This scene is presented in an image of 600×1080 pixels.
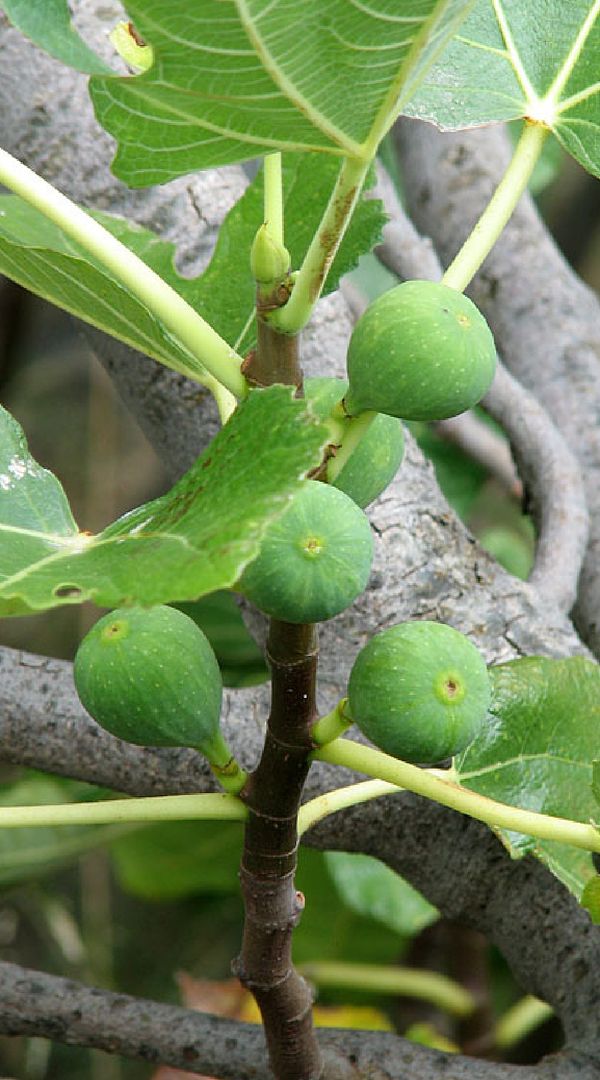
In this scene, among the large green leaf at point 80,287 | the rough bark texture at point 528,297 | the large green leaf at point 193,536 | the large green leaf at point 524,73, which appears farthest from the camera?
the rough bark texture at point 528,297

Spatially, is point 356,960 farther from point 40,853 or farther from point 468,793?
point 468,793

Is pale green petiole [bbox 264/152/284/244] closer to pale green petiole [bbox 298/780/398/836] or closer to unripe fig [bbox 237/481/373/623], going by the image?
unripe fig [bbox 237/481/373/623]

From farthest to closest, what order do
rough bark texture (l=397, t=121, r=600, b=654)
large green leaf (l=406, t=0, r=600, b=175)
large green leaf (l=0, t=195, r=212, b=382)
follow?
rough bark texture (l=397, t=121, r=600, b=654), large green leaf (l=406, t=0, r=600, b=175), large green leaf (l=0, t=195, r=212, b=382)

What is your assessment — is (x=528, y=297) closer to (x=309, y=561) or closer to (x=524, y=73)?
(x=524, y=73)

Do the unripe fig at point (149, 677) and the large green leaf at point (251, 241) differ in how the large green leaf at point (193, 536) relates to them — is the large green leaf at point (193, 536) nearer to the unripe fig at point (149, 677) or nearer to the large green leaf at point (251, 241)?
the unripe fig at point (149, 677)

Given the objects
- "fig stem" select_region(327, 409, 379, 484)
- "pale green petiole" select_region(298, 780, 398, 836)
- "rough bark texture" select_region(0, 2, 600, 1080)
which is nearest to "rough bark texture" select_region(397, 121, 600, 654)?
"rough bark texture" select_region(0, 2, 600, 1080)

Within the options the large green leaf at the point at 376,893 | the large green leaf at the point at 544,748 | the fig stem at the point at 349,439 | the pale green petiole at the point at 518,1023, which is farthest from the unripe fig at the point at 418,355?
the pale green petiole at the point at 518,1023

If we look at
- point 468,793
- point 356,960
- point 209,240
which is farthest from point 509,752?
point 356,960
